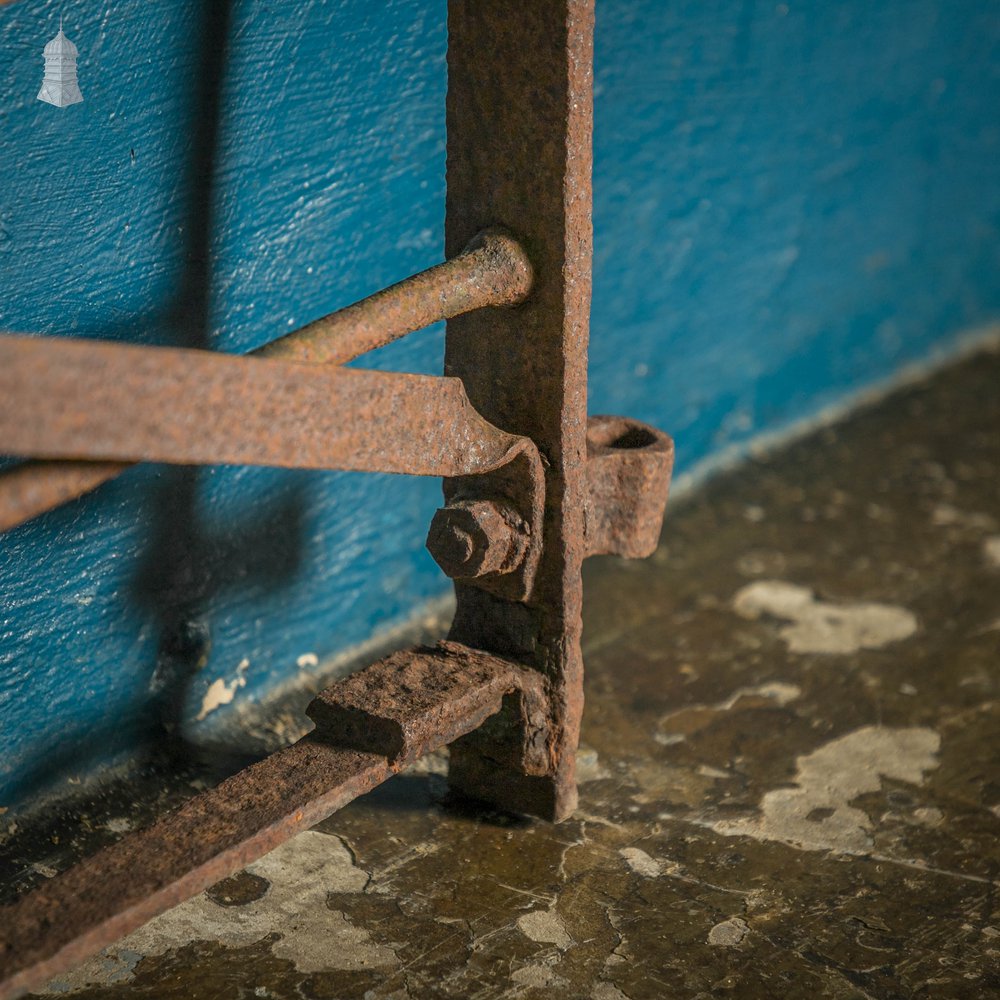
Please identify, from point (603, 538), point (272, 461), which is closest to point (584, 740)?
point (603, 538)

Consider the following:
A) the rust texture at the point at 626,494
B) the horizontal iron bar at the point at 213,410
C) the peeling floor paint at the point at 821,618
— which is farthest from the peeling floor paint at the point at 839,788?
the horizontal iron bar at the point at 213,410

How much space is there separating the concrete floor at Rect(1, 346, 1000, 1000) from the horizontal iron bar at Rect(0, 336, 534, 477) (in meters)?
0.50

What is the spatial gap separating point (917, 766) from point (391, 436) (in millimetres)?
921

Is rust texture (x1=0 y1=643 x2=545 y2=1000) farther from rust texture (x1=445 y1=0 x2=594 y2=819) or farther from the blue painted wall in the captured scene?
the blue painted wall

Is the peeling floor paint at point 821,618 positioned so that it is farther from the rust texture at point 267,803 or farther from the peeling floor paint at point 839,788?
the rust texture at point 267,803

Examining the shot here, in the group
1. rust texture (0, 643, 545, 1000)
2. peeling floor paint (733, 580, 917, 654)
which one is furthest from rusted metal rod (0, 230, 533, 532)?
peeling floor paint (733, 580, 917, 654)

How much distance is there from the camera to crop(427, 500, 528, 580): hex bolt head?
1.50 m

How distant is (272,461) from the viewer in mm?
1214

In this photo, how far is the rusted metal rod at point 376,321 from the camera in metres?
1.15

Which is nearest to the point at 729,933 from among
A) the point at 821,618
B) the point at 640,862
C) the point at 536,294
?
the point at 640,862

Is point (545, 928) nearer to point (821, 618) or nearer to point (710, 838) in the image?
point (710, 838)

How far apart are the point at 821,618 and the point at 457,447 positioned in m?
1.00

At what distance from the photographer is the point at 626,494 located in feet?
5.39

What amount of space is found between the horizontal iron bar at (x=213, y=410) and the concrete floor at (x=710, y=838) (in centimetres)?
50
